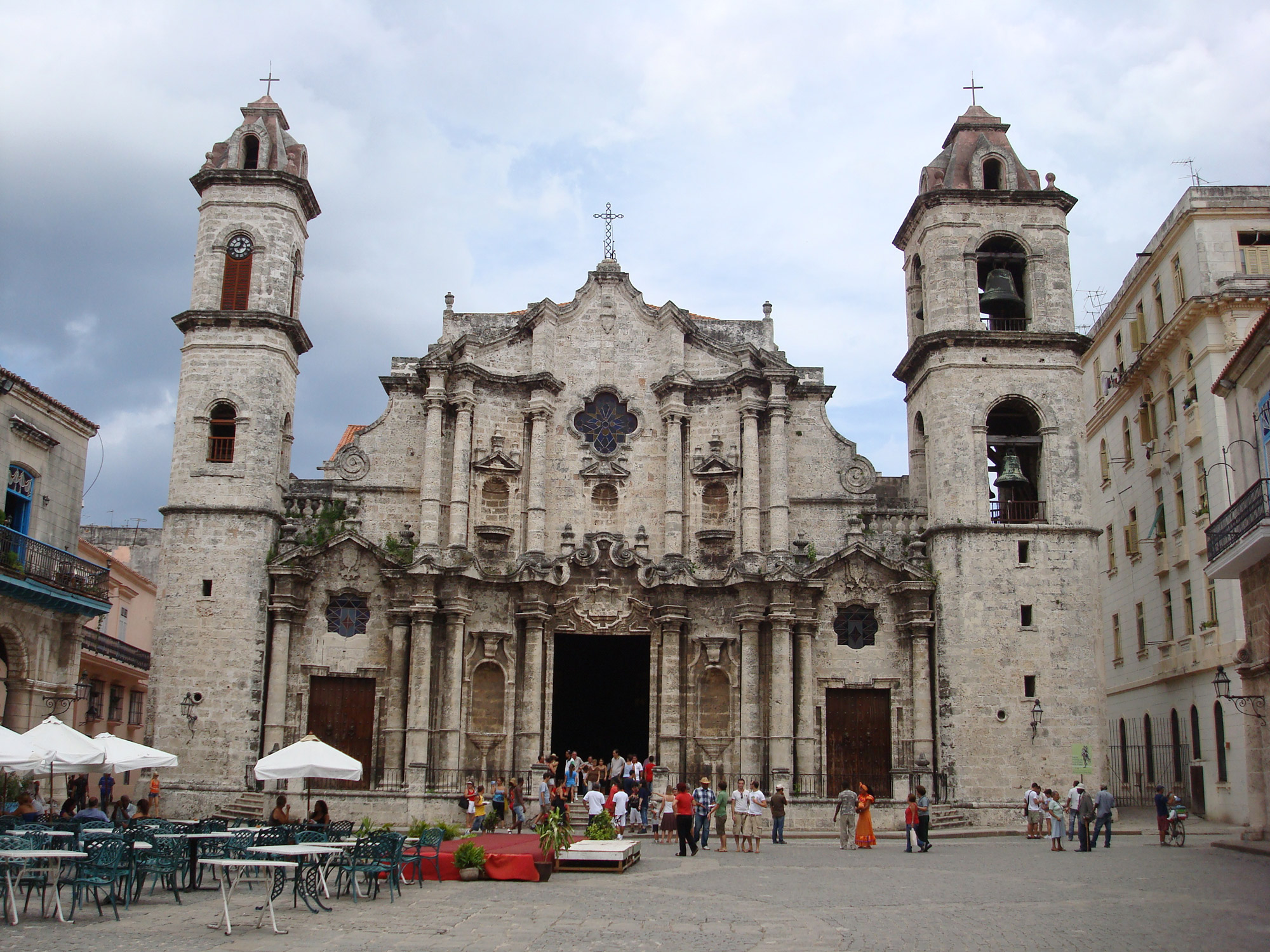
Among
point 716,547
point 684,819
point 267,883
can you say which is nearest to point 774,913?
point 267,883

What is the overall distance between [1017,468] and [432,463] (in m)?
15.3

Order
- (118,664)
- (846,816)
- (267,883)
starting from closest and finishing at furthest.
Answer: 1. (267,883)
2. (846,816)
3. (118,664)

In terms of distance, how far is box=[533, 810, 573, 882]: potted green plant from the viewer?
60.5 feet

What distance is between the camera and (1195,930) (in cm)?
1318

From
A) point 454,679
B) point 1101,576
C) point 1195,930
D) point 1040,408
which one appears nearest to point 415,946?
point 1195,930

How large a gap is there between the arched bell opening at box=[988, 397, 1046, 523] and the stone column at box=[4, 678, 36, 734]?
23129 mm

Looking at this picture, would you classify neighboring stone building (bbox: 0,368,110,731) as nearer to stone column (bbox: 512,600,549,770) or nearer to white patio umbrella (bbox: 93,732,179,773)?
white patio umbrella (bbox: 93,732,179,773)

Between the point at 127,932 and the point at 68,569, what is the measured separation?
620 inches

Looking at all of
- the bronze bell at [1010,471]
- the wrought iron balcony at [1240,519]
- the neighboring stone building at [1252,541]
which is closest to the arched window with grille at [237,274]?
the bronze bell at [1010,471]

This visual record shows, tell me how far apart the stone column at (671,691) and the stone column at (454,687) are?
5.02m

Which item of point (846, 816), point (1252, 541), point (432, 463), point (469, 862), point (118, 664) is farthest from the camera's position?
point (118, 664)

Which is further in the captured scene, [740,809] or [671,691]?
[671,691]

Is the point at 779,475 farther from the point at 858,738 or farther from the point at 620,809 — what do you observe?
the point at 620,809

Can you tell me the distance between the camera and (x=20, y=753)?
17422 millimetres
